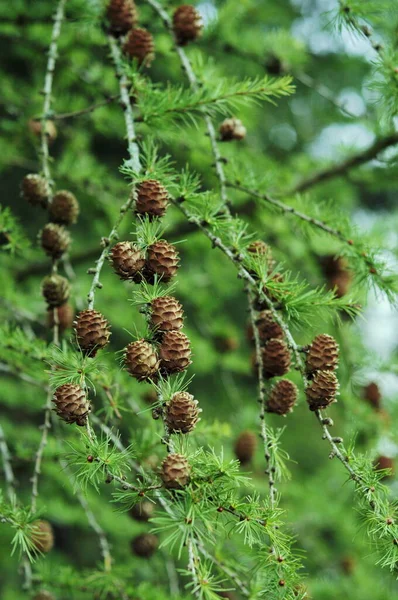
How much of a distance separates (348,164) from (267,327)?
143 centimetres

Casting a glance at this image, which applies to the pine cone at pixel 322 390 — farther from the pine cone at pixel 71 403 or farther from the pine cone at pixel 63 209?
the pine cone at pixel 63 209

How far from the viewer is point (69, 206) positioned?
1.38 metres

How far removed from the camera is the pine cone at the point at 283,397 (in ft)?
3.56

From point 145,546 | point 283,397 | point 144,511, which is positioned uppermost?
point 283,397

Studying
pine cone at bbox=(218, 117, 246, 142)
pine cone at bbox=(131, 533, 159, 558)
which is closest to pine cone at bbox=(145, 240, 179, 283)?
pine cone at bbox=(218, 117, 246, 142)

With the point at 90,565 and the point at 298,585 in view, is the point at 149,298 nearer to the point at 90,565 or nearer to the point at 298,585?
the point at 298,585

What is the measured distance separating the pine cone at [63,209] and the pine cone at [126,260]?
0.46 meters

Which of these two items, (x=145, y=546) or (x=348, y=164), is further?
(x=348, y=164)

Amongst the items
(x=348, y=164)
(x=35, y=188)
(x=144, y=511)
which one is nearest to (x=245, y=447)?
(x=144, y=511)

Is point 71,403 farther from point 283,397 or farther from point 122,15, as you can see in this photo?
point 122,15

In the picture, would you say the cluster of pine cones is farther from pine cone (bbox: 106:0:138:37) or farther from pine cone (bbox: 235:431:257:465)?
pine cone (bbox: 235:431:257:465)

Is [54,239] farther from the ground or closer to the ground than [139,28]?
closer to the ground

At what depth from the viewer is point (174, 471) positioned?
2.66ft

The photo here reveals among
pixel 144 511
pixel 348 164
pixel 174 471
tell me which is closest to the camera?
pixel 174 471
